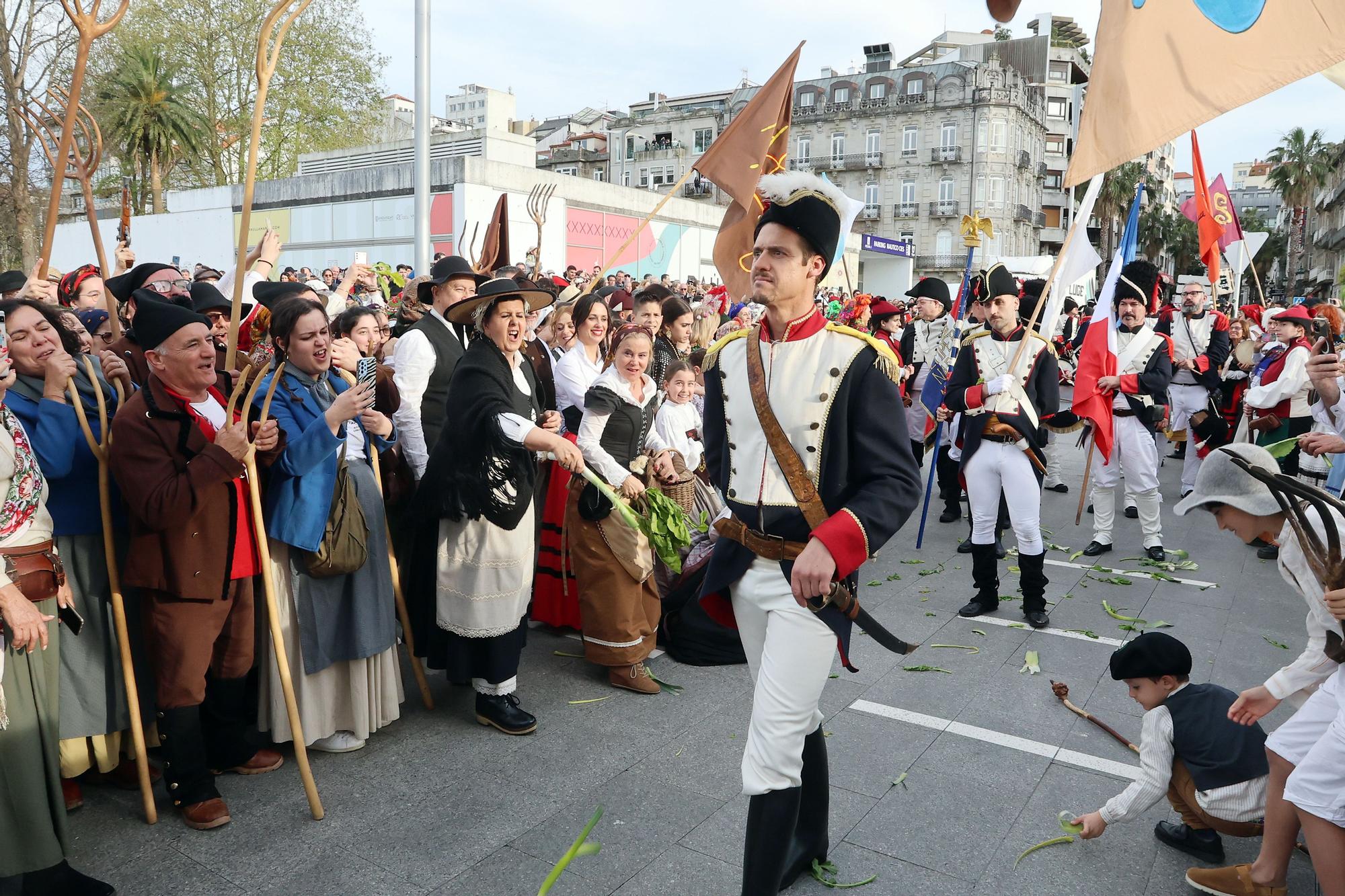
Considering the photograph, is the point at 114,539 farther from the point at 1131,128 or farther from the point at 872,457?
the point at 1131,128

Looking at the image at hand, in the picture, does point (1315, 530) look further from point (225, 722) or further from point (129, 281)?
point (129, 281)

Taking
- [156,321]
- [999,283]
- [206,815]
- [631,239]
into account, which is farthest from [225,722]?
[999,283]

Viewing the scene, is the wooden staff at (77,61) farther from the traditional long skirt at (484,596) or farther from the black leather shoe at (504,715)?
the black leather shoe at (504,715)

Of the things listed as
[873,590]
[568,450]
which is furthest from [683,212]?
[568,450]

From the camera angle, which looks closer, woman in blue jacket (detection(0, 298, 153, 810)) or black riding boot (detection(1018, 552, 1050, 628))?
woman in blue jacket (detection(0, 298, 153, 810))

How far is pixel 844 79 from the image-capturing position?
205ft

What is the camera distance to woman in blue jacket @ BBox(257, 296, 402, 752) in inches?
157

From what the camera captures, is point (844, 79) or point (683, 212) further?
point (844, 79)

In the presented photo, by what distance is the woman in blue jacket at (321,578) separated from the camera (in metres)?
3.98

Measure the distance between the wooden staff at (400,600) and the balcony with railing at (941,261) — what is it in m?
57.4

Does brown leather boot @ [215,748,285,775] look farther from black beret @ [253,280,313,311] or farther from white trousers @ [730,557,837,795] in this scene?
white trousers @ [730,557,837,795]

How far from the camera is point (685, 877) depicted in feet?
10.8

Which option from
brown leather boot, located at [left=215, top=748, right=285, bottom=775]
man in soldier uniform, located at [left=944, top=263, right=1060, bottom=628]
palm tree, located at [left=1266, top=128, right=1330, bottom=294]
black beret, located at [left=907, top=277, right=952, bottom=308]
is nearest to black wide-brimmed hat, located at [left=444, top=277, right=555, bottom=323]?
brown leather boot, located at [left=215, top=748, right=285, bottom=775]

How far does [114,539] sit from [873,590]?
4879 mm
